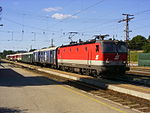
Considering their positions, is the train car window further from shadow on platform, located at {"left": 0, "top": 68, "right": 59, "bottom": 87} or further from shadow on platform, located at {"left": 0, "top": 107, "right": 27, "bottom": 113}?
shadow on platform, located at {"left": 0, "top": 107, "right": 27, "bottom": 113}

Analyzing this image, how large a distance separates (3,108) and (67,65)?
1962 centimetres

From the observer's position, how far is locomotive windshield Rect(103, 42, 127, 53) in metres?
19.5

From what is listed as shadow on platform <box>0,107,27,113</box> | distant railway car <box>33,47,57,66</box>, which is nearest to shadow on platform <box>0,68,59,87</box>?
shadow on platform <box>0,107,27,113</box>

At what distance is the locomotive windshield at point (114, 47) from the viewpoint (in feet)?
64.0

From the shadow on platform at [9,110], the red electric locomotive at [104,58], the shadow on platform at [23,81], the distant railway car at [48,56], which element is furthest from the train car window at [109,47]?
the distant railway car at [48,56]

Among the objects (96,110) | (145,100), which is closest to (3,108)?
(96,110)

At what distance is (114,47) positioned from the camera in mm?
19891

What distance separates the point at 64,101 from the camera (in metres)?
10.3

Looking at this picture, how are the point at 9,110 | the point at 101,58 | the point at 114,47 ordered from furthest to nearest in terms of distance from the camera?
the point at 114,47 → the point at 101,58 → the point at 9,110

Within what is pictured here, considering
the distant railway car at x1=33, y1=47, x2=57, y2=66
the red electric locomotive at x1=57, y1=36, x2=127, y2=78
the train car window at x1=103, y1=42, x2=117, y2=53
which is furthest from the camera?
the distant railway car at x1=33, y1=47, x2=57, y2=66

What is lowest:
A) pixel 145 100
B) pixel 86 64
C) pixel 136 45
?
pixel 145 100

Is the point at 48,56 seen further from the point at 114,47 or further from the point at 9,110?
the point at 9,110

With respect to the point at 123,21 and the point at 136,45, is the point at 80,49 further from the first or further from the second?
the point at 136,45

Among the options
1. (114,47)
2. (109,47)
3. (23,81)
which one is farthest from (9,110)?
(114,47)
